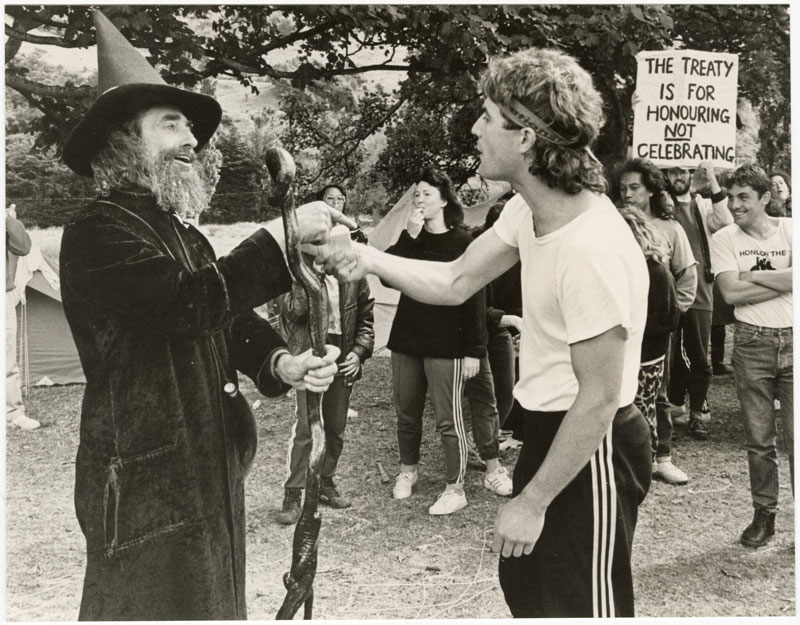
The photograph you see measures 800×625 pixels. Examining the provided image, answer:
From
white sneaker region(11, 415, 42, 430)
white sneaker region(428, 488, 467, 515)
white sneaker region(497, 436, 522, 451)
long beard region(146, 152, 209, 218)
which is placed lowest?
white sneaker region(497, 436, 522, 451)

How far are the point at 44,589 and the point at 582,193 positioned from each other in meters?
2.73

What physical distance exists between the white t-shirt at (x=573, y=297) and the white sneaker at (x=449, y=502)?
8.26 ft

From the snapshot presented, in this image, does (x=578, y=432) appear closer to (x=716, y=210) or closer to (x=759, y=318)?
(x=759, y=318)

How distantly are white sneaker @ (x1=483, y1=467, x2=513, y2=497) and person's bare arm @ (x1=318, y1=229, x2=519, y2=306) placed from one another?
2.48 metres

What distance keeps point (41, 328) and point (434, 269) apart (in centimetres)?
274

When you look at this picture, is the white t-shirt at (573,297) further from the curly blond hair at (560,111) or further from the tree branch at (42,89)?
the tree branch at (42,89)

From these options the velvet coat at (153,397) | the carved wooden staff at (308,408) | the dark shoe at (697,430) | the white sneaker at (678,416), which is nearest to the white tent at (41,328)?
the velvet coat at (153,397)

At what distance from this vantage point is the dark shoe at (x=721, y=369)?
6.93 m

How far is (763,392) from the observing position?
4266mm

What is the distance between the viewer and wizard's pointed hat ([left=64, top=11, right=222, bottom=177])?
8.95 ft

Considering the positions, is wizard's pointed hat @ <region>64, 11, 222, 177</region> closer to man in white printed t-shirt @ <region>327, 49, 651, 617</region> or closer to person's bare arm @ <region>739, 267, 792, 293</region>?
man in white printed t-shirt @ <region>327, 49, 651, 617</region>

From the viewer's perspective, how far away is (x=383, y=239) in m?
4.88

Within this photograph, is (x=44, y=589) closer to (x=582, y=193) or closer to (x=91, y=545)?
(x=91, y=545)

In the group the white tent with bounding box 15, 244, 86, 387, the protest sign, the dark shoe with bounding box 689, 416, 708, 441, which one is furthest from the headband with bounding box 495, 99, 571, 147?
the dark shoe with bounding box 689, 416, 708, 441
